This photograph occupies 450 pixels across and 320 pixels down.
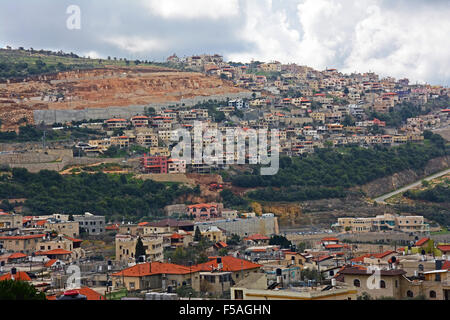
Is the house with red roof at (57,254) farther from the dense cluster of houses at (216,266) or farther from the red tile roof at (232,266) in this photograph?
the red tile roof at (232,266)

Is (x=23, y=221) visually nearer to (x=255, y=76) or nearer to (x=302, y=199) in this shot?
(x=302, y=199)

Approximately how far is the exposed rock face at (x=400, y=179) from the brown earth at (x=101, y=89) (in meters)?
22.1

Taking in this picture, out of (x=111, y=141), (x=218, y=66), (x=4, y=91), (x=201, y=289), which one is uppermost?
(x=218, y=66)

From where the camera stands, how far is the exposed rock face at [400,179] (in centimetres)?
5656

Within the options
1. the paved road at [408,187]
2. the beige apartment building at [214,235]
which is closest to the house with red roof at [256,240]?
the beige apartment building at [214,235]

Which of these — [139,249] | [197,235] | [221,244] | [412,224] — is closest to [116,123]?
[412,224]

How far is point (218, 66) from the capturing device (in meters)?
93.1

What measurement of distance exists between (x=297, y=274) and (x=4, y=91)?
51505 millimetres

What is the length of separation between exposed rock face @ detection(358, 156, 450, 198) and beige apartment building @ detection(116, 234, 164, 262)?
2522cm

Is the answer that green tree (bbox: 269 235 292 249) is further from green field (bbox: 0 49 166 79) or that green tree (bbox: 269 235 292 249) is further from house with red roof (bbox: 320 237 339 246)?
green field (bbox: 0 49 166 79)

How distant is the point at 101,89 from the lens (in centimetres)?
7394

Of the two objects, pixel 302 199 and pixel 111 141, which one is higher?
pixel 111 141
